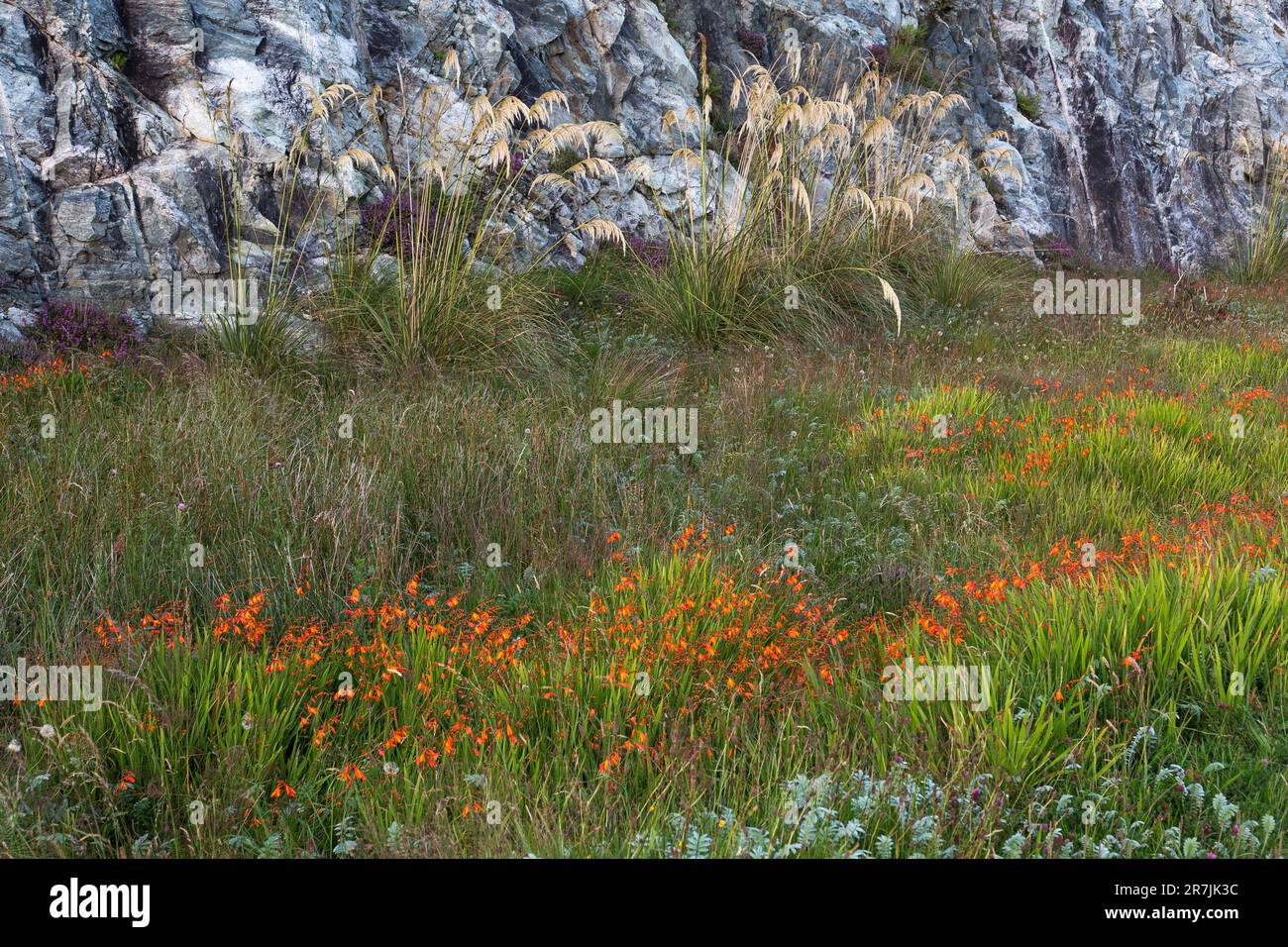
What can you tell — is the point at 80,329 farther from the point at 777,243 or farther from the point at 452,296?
the point at 777,243

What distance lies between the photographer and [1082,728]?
2.42 m

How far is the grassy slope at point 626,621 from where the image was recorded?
219 cm

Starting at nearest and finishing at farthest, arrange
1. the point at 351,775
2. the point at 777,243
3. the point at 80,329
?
1. the point at 351,775
2. the point at 80,329
3. the point at 777,243

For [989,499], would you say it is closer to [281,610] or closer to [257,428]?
[281,610]

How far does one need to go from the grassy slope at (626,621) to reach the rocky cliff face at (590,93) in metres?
2.47

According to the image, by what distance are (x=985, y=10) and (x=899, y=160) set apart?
9920 millimetres

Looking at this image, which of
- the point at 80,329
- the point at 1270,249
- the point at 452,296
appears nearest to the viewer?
the point at 80,329

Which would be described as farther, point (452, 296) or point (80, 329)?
point (452, 296)

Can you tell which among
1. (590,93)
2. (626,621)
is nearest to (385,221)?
(590,93)

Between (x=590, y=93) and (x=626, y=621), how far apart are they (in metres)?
10.6

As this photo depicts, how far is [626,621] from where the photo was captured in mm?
3008

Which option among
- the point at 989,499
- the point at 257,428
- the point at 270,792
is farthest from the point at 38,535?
the point at 989,499

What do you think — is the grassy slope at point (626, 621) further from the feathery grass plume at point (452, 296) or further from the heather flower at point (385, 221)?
the heather flower at point (385, 221)

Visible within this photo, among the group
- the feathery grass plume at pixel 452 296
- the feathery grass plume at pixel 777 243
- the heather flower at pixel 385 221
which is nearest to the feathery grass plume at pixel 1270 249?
the feathery grass plume at pixel 777 243
